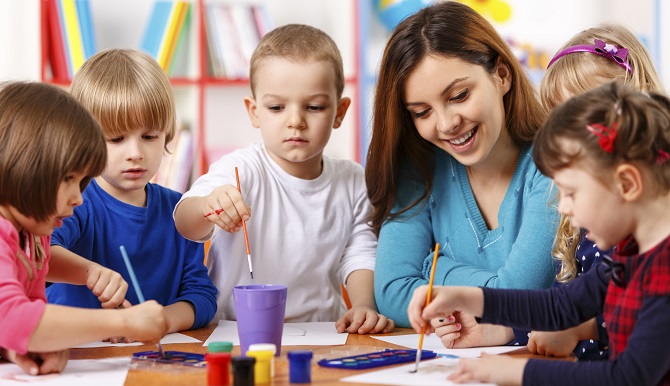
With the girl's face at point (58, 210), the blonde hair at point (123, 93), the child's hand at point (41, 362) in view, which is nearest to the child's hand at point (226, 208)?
the blonde hair at point (123, 93)

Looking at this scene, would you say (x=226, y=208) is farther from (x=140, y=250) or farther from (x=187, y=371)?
(x=187, y=371)

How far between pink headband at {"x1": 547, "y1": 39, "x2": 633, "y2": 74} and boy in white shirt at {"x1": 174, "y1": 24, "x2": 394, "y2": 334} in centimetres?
56

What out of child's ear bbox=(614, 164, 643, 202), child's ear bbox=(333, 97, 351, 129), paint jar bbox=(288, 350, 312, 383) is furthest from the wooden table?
child's ear bbox=(333, 97, 351, 129)

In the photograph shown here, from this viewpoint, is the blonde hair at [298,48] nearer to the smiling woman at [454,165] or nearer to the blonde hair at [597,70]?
the smiling woman at [454,165]

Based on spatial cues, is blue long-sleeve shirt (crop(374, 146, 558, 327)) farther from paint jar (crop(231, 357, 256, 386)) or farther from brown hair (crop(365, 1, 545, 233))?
paint jar (crop(231, 357, 256, 386))

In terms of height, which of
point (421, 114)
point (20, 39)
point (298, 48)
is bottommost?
point (421, 114)

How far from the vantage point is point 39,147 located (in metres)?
1.21

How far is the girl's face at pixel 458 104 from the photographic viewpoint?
1.65m

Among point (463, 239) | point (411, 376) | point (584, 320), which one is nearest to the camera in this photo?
point (411, 376)

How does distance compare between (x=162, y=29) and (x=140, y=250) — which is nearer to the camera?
(x=140, y=250)

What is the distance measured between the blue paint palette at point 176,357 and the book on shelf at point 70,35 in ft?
7.46

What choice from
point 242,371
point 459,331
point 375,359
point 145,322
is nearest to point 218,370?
point 242,371

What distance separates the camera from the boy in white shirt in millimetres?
1806

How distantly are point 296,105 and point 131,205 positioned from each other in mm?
421
